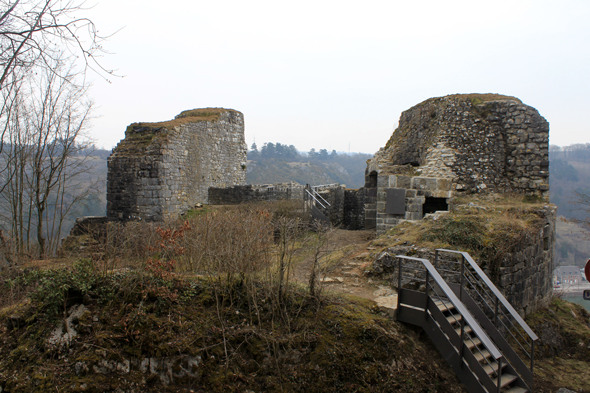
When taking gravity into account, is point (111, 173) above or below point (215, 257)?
above

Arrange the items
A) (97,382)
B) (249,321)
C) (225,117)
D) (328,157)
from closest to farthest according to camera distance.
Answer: (97,382) < (249,321) < (225,117) < (328,157)

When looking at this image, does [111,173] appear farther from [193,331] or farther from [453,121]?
[453,121]

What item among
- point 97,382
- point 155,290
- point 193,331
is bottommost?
point 97,382

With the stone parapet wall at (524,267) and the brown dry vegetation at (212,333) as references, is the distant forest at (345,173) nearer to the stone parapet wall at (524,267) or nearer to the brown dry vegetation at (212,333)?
the stone parapet wall at (524,267)

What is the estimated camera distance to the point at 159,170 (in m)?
12.1

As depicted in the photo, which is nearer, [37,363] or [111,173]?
[37,363]

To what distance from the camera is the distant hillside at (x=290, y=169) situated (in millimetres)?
61281

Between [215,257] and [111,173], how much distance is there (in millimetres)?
9064

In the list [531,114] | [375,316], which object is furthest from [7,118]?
[531,114]

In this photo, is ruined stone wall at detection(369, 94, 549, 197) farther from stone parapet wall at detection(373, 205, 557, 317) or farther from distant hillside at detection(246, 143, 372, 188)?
distant hillside at detection(246, 143, 372, 188)

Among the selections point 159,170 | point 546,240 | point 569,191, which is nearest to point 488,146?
point 546,240

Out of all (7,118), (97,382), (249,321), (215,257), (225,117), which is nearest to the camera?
(97,382)

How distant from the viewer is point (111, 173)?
12203 millimetres

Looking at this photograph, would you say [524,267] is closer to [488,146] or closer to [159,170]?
[488,146]
